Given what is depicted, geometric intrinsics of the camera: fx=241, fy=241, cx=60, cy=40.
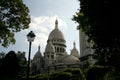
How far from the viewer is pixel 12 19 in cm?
2344

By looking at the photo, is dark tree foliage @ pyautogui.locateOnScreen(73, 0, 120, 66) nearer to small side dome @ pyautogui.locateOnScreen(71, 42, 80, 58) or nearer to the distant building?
the distant building

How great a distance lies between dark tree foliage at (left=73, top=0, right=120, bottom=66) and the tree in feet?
22.8

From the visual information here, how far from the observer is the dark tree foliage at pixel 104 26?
1678cm

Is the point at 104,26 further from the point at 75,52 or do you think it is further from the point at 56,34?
the point at 75,52

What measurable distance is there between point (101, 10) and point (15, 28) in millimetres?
10046

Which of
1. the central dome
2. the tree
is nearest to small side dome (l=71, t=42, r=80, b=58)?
the central dome

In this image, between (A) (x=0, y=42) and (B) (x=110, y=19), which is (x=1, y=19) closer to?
(A) (x=0, y=42)

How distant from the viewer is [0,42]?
77.9 feet

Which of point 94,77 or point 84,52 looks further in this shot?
point 84,52

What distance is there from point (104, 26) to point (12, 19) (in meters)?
9.94

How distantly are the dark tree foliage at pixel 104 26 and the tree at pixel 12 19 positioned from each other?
696 cm

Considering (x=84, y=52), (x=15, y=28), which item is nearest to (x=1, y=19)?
(x=15, y=28)

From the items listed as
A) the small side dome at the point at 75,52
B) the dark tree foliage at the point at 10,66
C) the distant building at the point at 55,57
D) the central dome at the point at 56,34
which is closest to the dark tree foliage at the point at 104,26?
the dark tree foliage at the point at 10,66

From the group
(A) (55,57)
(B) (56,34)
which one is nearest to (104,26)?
(A) (55,57)
